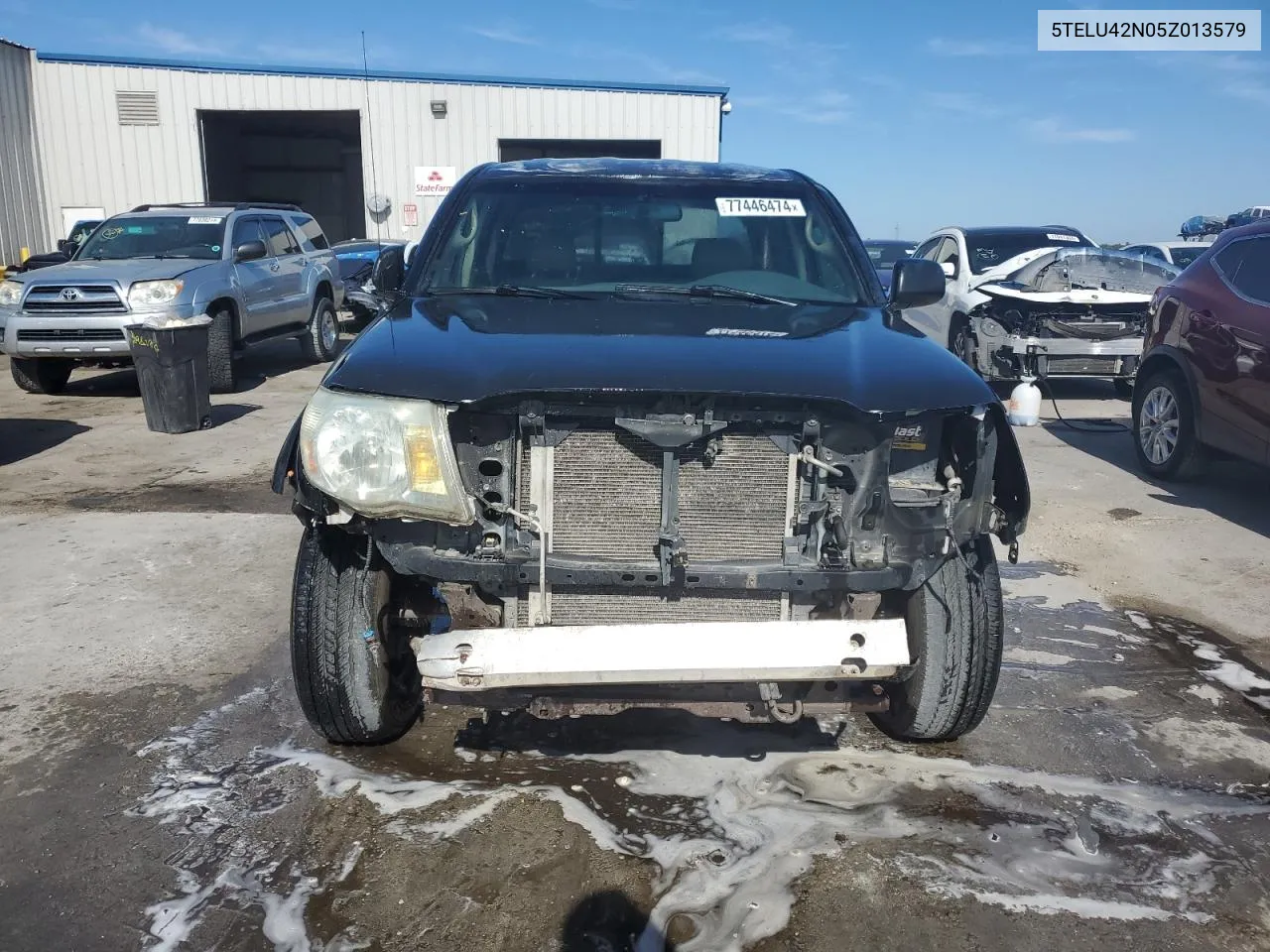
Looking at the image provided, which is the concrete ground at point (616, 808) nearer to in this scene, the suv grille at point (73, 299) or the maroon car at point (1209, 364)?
the maroon car at point (1209, 364)

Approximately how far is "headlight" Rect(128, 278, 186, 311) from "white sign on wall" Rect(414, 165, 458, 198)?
39.4 feet

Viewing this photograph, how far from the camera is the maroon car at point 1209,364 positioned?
5.91 meters

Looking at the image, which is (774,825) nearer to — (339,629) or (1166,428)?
(339,629)

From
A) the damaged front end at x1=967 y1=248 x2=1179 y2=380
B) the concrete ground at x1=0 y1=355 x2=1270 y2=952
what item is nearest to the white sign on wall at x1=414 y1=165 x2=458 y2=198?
the damaged front end at x1=967 y1=248 x2=1179 y2=380

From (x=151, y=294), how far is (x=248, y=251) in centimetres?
122

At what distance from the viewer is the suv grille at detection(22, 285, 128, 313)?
32.2 feet

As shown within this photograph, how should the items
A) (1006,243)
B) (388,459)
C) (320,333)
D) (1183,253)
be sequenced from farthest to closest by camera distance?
(1183,253)
(320,333)
(1006,243)
(388,459)

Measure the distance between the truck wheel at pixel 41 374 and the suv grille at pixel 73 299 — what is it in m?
0.58

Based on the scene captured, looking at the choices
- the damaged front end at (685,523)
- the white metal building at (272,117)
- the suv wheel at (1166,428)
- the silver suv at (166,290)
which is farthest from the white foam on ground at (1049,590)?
the white metal building at (272,117)

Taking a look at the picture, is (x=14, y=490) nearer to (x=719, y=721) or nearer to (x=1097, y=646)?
(x=719, y=721)

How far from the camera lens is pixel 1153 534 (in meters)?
5.88

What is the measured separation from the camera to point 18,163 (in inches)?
752

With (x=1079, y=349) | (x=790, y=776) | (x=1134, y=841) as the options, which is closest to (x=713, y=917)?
(x=790, y=776)

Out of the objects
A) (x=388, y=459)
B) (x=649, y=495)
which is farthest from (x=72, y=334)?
(x=649, y=495)
